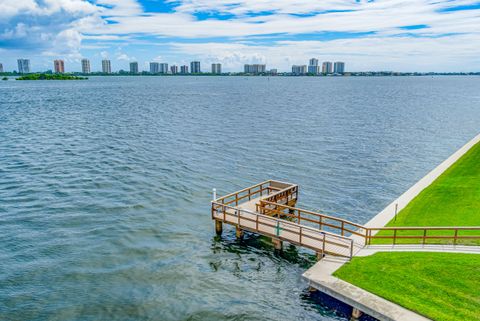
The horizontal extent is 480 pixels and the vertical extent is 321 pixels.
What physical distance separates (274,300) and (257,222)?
5.62 meters

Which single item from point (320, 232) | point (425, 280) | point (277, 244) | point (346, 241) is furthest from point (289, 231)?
point (425, 280)

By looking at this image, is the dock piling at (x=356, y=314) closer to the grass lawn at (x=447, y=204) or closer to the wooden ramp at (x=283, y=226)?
the wooden ramp at (x=283, y=226)

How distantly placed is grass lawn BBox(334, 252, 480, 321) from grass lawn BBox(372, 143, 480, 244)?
229 centimetres

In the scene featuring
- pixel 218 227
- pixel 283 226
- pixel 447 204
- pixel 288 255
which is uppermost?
pixel 447 204

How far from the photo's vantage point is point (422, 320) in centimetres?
1329

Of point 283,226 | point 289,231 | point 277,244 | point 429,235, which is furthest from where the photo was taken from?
point 283,226

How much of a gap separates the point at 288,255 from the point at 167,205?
11.0m

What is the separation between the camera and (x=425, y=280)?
15406mm

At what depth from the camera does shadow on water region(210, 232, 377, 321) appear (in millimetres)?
15977

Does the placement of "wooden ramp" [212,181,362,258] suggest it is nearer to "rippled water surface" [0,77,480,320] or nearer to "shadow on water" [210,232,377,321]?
"shadow on water" [210,232,377,321]

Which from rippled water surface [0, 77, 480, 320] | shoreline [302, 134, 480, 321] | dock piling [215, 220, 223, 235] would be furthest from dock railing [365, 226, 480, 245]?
dock piling [215, 220, 223, 235]

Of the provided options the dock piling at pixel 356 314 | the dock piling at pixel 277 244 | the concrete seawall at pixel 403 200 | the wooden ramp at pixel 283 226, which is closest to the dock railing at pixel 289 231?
the wooden ramp at pixel 283 226

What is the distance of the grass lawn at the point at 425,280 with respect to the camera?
13781 millimetres

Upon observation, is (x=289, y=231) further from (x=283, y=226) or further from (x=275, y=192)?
(x=275, y=192)
